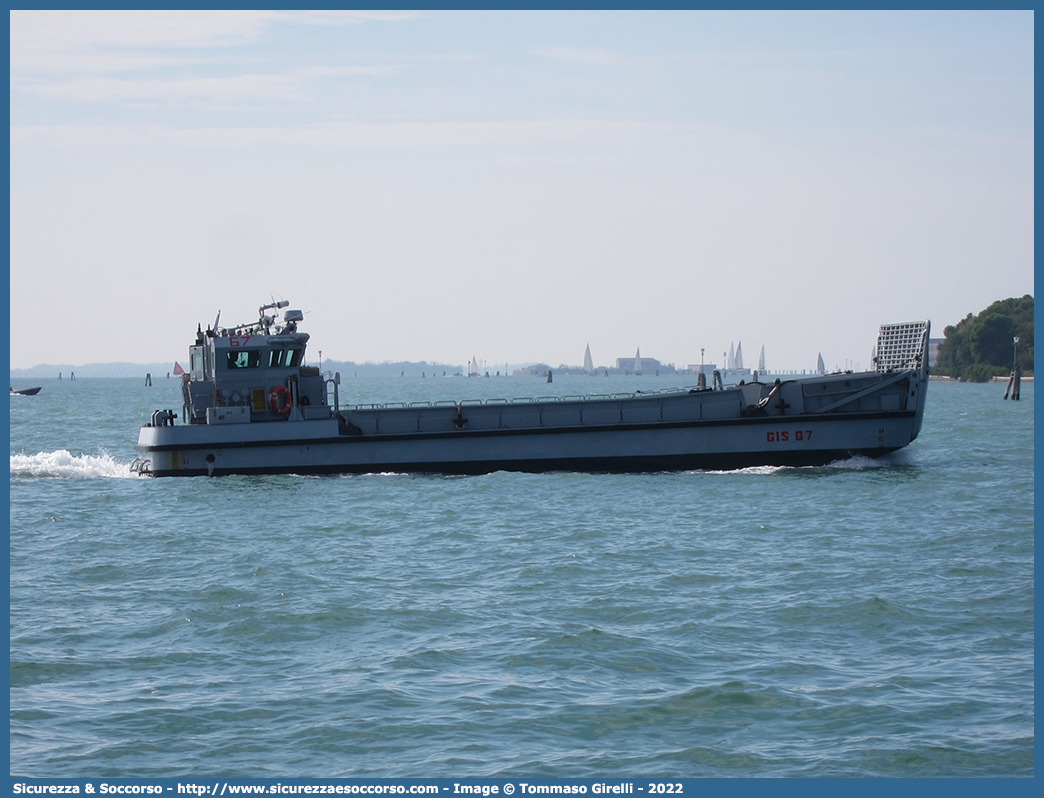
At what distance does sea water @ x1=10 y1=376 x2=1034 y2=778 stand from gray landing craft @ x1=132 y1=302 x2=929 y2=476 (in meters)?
5.93

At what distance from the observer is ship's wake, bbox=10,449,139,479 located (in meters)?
40.4

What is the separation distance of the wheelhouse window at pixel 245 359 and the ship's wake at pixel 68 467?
20.0 ft

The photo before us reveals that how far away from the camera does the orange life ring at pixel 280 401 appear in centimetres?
3722

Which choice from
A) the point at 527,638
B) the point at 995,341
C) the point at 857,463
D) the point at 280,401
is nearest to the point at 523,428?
the point at 280,401

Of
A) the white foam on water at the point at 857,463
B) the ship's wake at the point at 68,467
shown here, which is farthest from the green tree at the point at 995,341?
the ship's wake at the point at 68,467

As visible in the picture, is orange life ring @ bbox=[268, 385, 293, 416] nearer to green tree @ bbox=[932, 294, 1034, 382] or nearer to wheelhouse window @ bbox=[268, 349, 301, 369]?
wheelhouse window @ bbox=[268, 349, 301, 369]

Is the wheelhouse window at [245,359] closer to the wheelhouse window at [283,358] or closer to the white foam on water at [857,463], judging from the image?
the wheelhouse window at [283,358]

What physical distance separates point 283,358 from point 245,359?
4.58 ft

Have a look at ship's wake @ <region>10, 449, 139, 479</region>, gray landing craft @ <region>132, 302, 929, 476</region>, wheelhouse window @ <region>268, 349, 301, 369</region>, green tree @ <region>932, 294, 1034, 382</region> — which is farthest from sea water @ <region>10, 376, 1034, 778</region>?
green tree @ <region>932, 294, 1034, 382</region>

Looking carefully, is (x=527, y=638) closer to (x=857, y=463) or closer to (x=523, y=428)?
(x=523, y=428)

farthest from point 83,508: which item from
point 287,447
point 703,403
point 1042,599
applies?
point 1042,599

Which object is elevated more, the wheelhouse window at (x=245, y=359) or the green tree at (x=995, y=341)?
the green tree at (x=995, y=341)

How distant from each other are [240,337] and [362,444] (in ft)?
19.8

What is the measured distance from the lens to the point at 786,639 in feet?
52.3
